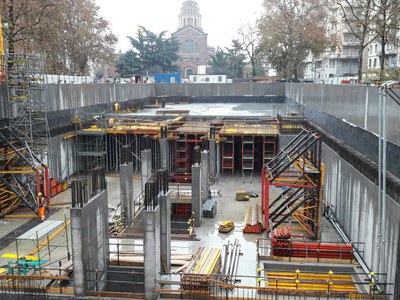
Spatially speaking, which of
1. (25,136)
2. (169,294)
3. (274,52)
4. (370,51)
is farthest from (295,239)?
(370,51)

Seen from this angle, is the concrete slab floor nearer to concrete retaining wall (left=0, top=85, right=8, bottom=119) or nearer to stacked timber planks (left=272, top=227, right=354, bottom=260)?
stacked timber planks (left=272, top=227, right=354, bottom=260)

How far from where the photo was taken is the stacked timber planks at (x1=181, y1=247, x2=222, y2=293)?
39.3 feet

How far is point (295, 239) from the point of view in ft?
53.6

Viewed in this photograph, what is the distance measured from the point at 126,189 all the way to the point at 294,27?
36.0 meters

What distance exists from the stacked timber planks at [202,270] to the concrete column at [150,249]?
2.85 ft

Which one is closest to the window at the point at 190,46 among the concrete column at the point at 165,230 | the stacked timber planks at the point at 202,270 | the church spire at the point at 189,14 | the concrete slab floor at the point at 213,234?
the church spire at the point at 189,14

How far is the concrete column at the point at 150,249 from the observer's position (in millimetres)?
11766

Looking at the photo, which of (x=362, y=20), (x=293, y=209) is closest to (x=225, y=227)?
(x=293, y=209)

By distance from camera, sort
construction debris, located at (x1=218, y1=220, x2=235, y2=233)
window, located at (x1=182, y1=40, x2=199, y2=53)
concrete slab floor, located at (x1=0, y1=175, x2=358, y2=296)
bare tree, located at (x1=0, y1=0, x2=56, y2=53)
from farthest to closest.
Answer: window, located at (x1=182, y1=40, x2=199, y2=53), bare tree, located at (x1=0, y1=0, x2=56, y2=53), construction debris, located at (x1=218, y1=220, x2=235, y2=233), concrete slab floor, located at (x1=0, y1=175, x2=358, y2=296)

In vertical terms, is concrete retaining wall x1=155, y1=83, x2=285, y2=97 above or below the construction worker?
above

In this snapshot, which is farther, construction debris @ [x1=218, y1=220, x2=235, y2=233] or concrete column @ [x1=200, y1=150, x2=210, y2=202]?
concrete column @ [x1=200, y1=150, x2=210, y2=202]

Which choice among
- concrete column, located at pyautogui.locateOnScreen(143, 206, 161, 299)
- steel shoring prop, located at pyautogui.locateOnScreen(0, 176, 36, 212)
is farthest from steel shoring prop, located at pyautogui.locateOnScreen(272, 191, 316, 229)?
steel shoring prop, located at pyautogui.locateOnScreen(0, 176, 36, 212)

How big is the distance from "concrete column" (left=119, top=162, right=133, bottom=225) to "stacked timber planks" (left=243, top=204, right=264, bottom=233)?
17.0ft

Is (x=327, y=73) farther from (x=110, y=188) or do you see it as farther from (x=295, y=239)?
(x=295, y=239)
